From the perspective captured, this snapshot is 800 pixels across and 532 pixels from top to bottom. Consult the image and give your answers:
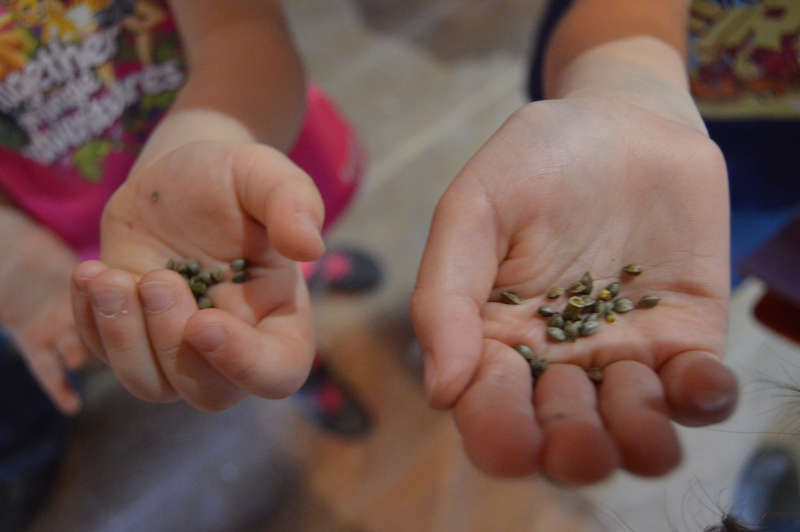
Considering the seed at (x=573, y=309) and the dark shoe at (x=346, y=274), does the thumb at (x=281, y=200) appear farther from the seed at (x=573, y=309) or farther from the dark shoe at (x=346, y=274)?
the dark shoe at (x=346, y=274)

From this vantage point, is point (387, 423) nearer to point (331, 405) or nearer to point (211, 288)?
point (331, 405)

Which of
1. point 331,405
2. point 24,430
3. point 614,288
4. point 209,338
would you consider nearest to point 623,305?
point 614,288

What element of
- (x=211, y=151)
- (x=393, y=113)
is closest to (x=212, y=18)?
(x=211, y=151)

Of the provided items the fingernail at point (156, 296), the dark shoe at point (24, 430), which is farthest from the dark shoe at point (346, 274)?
the fingernail at point (156, 296)

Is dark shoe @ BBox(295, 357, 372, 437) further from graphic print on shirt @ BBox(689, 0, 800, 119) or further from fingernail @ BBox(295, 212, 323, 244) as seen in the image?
graphic print on shirt @ BBox(689, 0, 800, 119)

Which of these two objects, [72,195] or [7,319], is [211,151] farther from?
[7,319]

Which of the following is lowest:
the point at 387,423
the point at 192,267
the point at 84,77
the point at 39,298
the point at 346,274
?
the point at 387,423
